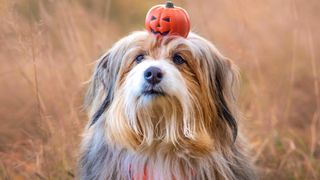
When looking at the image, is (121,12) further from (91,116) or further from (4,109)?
(91,116)

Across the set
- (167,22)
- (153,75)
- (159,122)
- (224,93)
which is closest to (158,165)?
(159,122)

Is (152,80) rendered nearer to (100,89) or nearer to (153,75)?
(153,75)

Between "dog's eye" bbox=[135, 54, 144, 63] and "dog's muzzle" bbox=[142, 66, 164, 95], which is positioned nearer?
"dog's muzzle" bbox=[142, 66, 164, 95]

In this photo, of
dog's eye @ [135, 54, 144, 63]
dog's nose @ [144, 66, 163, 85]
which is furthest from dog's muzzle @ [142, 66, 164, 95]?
dog's eye @ [135, 54, 144, 63]

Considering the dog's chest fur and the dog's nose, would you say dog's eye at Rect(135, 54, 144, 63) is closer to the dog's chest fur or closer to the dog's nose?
the dog's nose

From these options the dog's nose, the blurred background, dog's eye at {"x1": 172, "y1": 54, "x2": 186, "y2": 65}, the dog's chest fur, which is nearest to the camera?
the dog's nose

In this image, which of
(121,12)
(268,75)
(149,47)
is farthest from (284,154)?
(121,12)

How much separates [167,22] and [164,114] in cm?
46

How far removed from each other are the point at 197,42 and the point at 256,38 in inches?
148

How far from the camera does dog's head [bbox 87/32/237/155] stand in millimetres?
3703

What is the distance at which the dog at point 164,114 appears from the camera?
3736mm

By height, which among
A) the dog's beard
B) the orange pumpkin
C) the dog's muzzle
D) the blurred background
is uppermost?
the orange pumpkin

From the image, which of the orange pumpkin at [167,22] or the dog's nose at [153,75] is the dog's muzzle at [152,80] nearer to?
the dog's nose at [153,75]

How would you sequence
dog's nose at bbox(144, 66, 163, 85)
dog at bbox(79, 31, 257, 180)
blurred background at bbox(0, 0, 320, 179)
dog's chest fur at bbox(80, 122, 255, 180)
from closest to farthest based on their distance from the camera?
dog's nose at bbox(144, 66, 163, 85) → dog at bbox(79, 31, 257, 180) → dog's chest fur at bbox(80, 122, 255, 180) → blurred background at bbox(0, 0, 320, 179)
